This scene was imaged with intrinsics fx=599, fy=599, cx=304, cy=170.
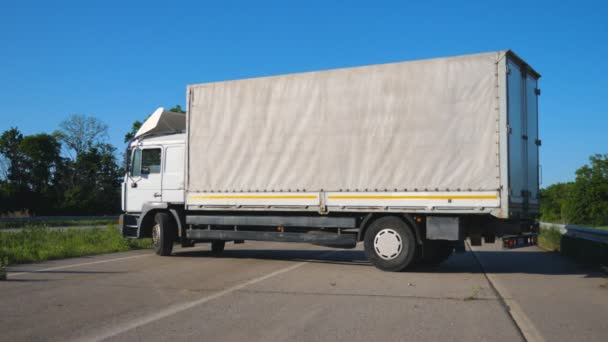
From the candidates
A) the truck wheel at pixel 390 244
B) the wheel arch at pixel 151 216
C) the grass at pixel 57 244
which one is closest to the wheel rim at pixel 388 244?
the truck wheel at pixel 390 244

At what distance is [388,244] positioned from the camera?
10.5m

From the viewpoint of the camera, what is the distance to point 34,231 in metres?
17.8

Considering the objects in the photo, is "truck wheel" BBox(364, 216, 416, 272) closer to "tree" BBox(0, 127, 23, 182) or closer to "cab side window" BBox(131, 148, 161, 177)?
"cab side window" BBox(131, 148, 161, 177)

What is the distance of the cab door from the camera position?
45.1ft

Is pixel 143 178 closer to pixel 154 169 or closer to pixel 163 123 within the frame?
pixel 154 169

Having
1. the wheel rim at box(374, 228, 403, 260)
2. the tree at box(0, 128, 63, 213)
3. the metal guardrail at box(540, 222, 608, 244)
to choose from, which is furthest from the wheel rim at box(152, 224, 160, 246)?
the tree at box(0, 128, 63, 213)

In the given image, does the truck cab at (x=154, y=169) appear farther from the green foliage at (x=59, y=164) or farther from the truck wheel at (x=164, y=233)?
the green foliage at (x=59, y=164)

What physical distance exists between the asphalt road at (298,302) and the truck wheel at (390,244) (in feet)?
1.01

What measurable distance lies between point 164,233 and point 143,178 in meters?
1.49

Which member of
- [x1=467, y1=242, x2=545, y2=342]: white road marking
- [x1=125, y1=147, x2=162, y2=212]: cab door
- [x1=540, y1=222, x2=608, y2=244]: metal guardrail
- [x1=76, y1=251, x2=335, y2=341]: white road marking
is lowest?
[x1=76, y1=251, x2=335, y2=341]: white road marking

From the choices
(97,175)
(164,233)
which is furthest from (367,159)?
(97,175)

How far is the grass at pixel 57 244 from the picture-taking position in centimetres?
1293

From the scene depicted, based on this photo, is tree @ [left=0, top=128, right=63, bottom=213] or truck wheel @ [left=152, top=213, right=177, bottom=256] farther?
tree @ [left=0, top=128, right=63, bottom=213]

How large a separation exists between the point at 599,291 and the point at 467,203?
2.31 meters
